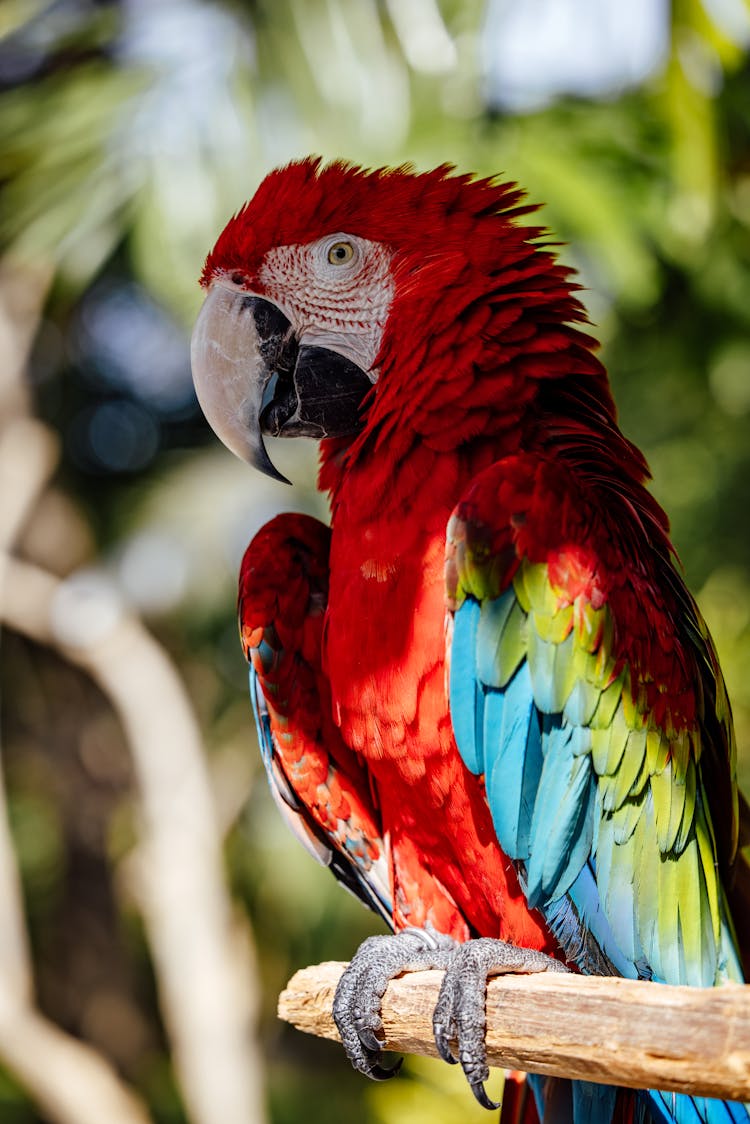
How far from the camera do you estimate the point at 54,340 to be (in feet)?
18.9

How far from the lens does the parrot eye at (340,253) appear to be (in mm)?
1767

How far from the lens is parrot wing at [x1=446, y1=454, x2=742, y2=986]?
1.44 m

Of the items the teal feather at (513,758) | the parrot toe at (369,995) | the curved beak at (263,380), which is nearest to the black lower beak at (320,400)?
the curved beak at (263,380)

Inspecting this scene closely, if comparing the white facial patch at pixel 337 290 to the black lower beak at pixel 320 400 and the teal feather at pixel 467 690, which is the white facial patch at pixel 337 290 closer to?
the black lower beak at pixel 320 400

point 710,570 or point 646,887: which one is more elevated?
point 710,570

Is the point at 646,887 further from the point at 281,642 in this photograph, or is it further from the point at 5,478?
the point at 5,478

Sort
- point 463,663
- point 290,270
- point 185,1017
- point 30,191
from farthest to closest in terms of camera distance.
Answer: point 185,1017
point 30,191
point 290,270
point 463,663

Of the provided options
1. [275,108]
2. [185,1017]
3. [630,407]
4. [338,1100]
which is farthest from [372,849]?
[338,1100]

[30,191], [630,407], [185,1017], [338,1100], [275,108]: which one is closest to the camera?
[275,108]

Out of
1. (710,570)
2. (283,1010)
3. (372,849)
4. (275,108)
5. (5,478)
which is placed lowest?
(283,1010)

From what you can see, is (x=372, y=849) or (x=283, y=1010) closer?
(x=283, y=1010)

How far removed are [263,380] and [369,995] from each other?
988mm

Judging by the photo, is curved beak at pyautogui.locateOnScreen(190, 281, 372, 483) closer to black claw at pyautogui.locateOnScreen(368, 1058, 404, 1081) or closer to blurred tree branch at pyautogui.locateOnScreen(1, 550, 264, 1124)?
black claw at pyautogui.locateOnScreen(368, 1058, 404, 1081)

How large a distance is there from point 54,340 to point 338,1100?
4463mm
